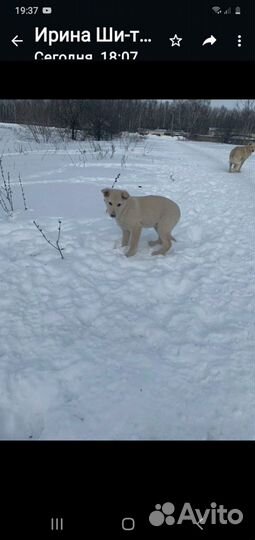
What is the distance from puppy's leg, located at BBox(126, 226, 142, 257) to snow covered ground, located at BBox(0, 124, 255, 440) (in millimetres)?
103

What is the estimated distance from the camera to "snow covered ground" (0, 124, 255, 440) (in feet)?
6.23

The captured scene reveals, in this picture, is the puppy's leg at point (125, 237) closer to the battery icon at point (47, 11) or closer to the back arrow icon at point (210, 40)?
the back arrow icon at point (210, 40)

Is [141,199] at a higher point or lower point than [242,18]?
lower

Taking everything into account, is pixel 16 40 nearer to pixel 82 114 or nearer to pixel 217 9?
pixel 217 9

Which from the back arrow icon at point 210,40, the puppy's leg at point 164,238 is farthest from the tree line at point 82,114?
the back arrow icon at point 210,40

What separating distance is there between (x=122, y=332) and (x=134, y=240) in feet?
4.85

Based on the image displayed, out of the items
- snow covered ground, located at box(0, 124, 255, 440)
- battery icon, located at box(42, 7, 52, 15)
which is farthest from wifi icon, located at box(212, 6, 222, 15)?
snow covered ground, located at box(0, 124, 255, 440)

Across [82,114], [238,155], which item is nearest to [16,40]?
[238,155]

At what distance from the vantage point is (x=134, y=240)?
12.4ft

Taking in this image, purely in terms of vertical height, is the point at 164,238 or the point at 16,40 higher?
the point at 16,40

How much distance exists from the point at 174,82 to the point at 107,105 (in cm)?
1744
